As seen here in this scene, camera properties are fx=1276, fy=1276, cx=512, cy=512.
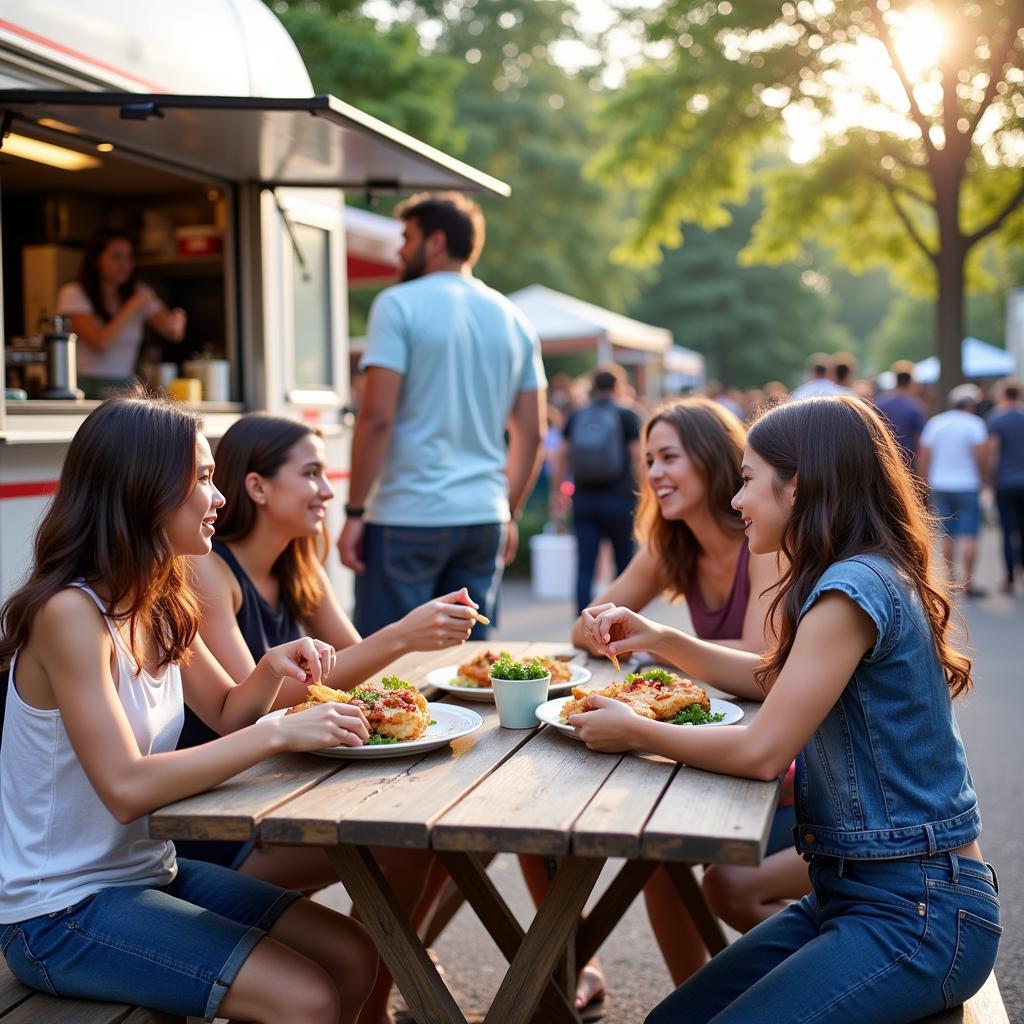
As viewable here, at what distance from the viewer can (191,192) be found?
7734 mm

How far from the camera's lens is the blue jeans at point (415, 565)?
191 inches

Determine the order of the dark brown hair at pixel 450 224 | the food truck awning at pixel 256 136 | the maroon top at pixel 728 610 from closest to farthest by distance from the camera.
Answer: the maroon top at pixel 728 610 < the food truck awning at pixel 256 136 < the dark brown hair at pixel 450 224

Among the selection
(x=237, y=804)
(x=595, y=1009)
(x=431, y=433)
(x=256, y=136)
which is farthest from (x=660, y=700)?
(x=256, y=136)

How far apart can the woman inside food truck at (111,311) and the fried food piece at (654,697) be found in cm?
469

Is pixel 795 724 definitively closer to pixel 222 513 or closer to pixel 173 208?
pixel 222 513

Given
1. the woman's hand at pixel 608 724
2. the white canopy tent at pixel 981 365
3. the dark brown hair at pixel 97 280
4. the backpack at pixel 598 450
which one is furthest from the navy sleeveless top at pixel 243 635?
the white canopy tent at pixel 981 365

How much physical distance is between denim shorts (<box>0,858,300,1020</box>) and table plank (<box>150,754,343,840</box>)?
0.21 metres

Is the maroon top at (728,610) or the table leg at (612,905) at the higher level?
the maroon top at (728,610)

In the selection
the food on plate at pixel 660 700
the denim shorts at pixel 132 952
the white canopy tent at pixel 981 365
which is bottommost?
the denim shorts at pixel 132 952

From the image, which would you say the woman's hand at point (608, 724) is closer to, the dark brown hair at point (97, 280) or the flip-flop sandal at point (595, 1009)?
the flip-flop sandal at point (595, 1009)

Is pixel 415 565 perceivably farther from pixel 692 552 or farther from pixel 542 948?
pixel 542 948

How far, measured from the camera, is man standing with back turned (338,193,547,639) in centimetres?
491

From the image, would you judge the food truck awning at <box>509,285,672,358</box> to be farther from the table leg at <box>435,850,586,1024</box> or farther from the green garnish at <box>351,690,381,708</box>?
the green garnish at <box>351,690,381,708</box>

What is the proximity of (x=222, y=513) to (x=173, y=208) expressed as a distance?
5001mm
